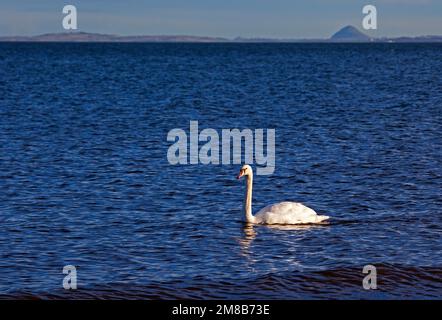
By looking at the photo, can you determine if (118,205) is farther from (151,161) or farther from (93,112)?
(93,112)

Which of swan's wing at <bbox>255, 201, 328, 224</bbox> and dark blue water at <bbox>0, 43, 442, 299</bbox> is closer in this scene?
dark blue water at <bbox>0, 43, 442, 299</bbox>

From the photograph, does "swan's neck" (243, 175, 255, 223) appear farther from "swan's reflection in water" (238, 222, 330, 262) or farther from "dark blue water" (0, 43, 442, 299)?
"dark blue water" (0, 43, 442, 299)

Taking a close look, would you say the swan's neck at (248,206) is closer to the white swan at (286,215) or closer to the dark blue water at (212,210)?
the white swan at (286,215)

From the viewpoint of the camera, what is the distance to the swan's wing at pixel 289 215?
22.1 metres

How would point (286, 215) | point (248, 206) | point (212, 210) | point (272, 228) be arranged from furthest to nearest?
point (212, 210) → point (248, 206) → point (286, 215) → point (272, 228)

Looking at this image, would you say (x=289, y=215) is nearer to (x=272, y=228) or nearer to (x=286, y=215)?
(x=286, y=215)

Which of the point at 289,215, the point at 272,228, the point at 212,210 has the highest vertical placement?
the point at 289,215

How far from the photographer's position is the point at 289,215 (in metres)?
22.1

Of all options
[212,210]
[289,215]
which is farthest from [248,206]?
[212,210]

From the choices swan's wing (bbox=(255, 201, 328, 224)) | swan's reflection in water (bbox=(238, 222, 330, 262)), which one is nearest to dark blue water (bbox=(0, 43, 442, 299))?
swan's reflection in water (bbox=(238, 222, 330, 262))

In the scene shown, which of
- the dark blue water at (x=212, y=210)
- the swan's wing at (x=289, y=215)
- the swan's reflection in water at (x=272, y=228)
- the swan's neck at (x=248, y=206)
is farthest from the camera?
the swan's neck at (x=248, y=206)

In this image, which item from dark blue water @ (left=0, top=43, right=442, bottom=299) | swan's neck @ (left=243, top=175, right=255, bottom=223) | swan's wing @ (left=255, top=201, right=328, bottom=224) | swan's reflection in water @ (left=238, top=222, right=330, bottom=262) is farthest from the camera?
swan's neck @ (left=243, top=175, right=255, bottom=223)

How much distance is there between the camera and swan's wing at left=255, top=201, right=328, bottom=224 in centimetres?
2206

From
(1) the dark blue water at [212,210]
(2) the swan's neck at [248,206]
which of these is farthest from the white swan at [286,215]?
(1) the dark blue water at [212,210]
